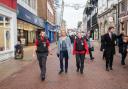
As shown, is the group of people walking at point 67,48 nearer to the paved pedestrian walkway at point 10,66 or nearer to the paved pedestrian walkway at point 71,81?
the paved pedestrian walkway at point 71,81

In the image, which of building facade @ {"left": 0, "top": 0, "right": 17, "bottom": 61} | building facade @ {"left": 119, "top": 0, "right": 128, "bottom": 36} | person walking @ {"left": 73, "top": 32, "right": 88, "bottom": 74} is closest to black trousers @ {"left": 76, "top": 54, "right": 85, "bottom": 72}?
person walking @ {"left": 73, "top": 32, "right": 88, "bottom": 74}

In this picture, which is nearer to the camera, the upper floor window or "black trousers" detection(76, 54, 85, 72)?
"black trousers" detection(76, 54, 85, 72)

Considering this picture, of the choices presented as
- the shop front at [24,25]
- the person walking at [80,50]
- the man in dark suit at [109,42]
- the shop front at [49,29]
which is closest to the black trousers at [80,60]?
the person walking at [80,50]

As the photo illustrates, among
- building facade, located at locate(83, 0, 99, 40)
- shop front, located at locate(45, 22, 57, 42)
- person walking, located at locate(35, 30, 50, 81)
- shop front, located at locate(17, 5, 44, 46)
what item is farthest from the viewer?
building facade, located at locate(83, 0, 99, 40)

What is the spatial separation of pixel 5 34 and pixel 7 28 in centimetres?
63

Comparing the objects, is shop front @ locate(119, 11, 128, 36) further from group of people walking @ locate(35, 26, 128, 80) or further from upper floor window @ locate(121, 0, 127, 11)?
group of people walking @ locate(35, 26, 128, 80)

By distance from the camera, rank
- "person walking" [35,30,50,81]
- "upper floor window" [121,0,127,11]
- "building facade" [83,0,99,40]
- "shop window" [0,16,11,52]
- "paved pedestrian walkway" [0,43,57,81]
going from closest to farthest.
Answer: "person walking" [35,30,50,81] → "paved pedestrian walkway" [0,43,57,81] → "shop window" [0,16,11,52] → "upper floor window" [121,0,127,11] → "building facade" [83,0,99,40]

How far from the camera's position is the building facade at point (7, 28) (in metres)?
20.7

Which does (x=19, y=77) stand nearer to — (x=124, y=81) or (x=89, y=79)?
(x=89, y=79)

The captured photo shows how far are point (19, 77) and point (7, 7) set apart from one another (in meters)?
9.17

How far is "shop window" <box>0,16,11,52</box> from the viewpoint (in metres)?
21.1

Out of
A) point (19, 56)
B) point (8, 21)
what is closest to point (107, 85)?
point (19, 56)

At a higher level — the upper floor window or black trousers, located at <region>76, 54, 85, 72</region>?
the upper floor window

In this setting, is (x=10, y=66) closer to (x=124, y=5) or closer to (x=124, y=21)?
(x=124, y=21)
